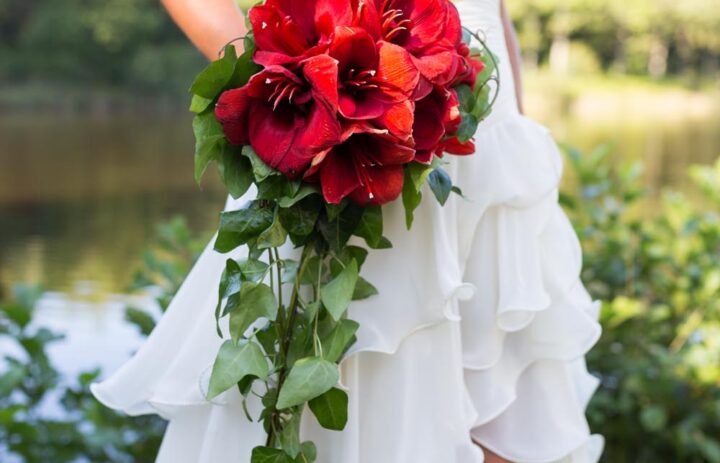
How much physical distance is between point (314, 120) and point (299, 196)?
8 cm

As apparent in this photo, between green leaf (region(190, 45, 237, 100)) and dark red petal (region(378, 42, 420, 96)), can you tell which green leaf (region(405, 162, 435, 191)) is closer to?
dark red petal (region(378, 42, 420, 96))

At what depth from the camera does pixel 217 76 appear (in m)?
1.01

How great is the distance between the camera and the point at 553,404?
52.3 inches

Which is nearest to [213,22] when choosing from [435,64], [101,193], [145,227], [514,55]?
[435,64]

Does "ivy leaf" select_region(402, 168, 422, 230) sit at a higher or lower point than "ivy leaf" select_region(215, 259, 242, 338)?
higher

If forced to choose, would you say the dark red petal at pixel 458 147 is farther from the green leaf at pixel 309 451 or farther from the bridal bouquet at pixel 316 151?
the green leaf at pixel 309 451

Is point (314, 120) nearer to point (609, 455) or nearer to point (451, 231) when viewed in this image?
point (451, 231)

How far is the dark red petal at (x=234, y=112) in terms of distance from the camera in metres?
1.00

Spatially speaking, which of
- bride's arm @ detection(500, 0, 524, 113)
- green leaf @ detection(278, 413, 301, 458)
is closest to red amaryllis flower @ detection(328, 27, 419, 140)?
green leaf @ detection(278, 413, 301, 458)

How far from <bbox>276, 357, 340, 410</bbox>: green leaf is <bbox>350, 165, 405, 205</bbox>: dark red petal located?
17 cm

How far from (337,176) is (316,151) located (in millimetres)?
44

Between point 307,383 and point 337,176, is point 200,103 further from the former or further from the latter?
point 307,383

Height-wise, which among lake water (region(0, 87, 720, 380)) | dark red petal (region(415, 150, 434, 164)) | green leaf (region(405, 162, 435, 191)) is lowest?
lake water (region(0, 87, 720, 380))

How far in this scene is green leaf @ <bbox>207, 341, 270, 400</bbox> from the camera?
1.03 metres
